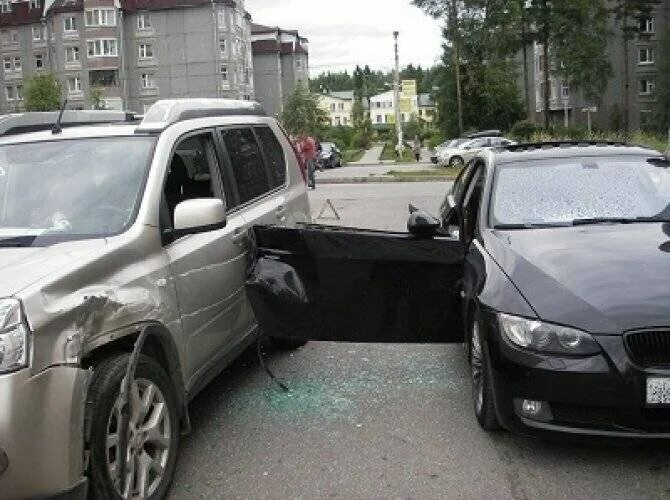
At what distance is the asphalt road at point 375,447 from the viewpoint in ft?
12.7

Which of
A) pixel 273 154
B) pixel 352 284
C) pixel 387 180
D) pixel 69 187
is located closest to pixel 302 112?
pixel 387 180

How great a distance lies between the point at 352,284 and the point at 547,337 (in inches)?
55.1

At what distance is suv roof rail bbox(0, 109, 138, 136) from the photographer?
16.9 ft

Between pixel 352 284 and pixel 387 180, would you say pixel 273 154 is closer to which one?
pixel 352 284

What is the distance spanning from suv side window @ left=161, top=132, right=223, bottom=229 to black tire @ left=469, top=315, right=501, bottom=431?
1782 mm

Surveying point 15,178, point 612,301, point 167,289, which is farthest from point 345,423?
point 15,178

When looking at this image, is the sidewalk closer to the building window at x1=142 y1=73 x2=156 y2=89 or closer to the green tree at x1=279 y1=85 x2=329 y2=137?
the green tree at x1=279 y1=85 x2=329 y2=137

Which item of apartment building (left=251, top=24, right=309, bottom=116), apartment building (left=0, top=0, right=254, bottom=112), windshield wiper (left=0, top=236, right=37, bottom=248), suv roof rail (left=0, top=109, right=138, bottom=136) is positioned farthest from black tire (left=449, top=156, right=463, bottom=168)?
apartment building (left=251, top=24, right=309, bottom=116)

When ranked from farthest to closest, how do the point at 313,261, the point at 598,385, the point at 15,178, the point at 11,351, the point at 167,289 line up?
1. the point at 313,261
2. the point at 15,178
3. the point at 167,289
4. the point at 598,385
5. the point at 11,351

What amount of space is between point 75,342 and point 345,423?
6.72 ft

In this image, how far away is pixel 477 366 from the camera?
4.56 meters

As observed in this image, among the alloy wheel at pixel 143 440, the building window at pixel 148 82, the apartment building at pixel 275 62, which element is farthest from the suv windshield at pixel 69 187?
the apartment building at pixel 275 62

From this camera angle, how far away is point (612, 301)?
386cm

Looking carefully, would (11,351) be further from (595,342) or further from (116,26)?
(116,26)
